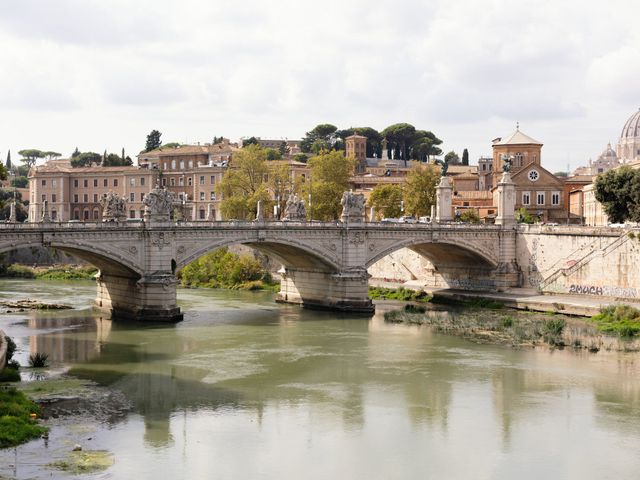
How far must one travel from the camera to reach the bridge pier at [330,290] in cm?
4231

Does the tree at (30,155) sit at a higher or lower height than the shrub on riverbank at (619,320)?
higher

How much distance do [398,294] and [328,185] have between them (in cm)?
1420

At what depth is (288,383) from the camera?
2688 centimetres

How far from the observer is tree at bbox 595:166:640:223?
5000cm

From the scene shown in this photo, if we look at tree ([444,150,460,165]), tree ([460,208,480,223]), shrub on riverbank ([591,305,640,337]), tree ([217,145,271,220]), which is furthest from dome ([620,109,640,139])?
shrub on riverbank ([591,305,640,337])

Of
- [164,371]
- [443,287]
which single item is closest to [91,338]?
[164,371]

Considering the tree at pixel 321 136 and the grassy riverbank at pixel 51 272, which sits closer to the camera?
the grassy riverbank at pixel 51 272

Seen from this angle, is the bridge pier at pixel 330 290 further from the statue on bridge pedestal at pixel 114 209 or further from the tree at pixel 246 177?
the tree at pixel 246 177

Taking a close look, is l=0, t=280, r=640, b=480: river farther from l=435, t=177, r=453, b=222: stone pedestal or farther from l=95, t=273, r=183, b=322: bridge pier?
l=435, t=177, r=453, b=222: stone pedestal

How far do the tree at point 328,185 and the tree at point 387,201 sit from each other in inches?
89.5

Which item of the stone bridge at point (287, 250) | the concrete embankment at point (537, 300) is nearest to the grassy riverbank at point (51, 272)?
the stone bridge at point (287, 250)

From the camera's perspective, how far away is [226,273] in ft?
184

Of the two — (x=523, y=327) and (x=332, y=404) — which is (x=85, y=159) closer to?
(x=523, y=327)

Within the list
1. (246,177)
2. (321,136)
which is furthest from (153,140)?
(246,177)
